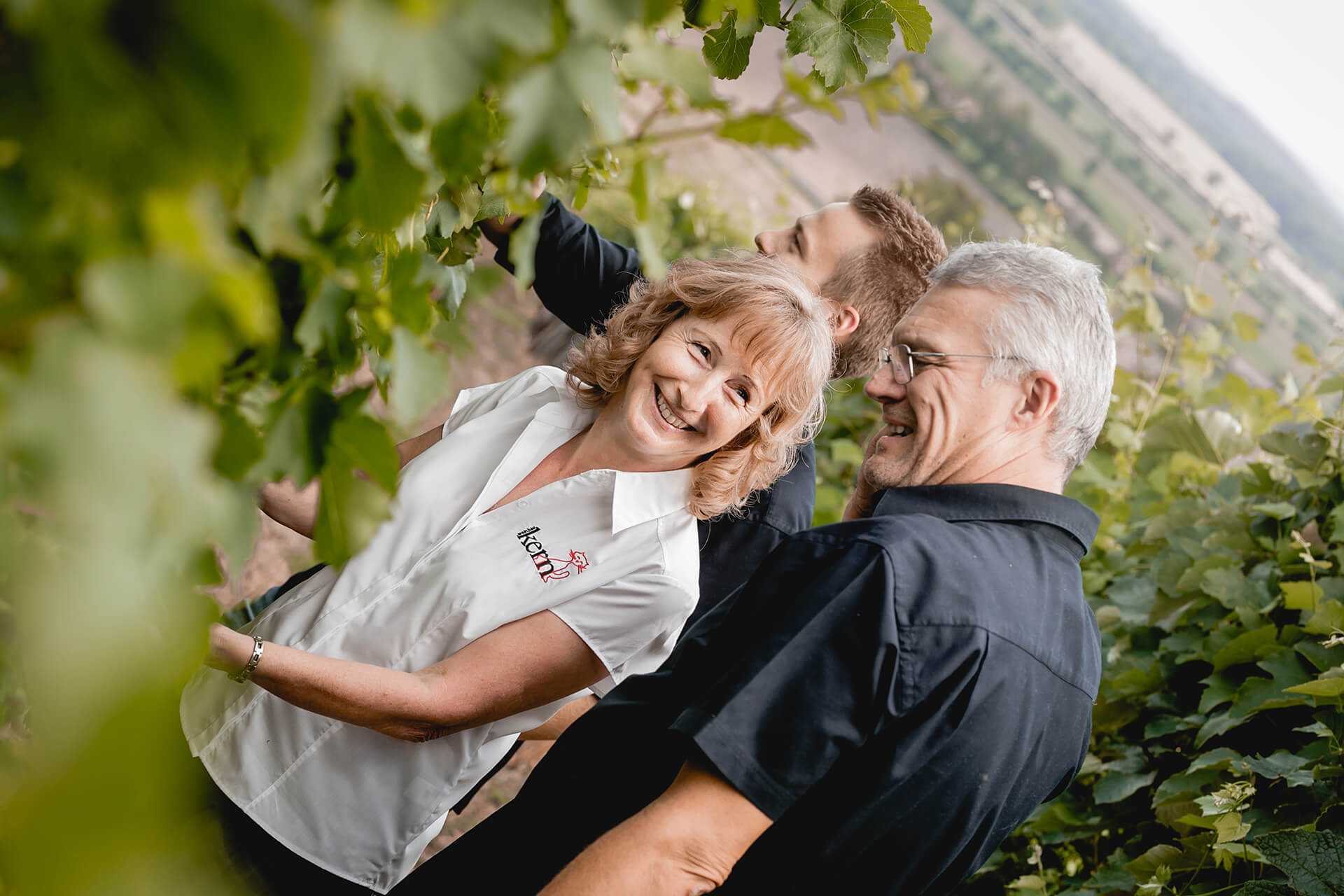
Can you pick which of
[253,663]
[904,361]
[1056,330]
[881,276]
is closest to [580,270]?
[881,276]

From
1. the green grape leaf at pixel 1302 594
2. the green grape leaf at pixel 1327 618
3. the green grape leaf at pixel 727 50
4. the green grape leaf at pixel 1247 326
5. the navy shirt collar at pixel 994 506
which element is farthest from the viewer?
the green grape leaf at pixel 1247 326

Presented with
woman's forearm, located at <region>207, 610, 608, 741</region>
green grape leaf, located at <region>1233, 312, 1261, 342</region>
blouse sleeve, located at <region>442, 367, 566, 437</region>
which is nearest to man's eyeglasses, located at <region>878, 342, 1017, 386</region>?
blouse sleeve, located at <region>442, 367, 566, 437</region>

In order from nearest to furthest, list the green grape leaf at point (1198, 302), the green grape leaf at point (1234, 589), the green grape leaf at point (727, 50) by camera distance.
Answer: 1. the green grape leaf at point (727, 50)
2. the green grape leaf at point (1234, 589)
3. the green grape leaf at point (1198, 302)

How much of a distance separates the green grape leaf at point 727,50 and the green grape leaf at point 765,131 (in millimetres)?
633

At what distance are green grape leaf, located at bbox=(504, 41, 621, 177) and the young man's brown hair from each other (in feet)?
7.61

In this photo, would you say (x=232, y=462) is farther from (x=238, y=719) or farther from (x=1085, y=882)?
(x=1085, y=882)

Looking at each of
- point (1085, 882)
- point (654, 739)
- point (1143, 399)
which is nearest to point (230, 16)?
point (654, 739)

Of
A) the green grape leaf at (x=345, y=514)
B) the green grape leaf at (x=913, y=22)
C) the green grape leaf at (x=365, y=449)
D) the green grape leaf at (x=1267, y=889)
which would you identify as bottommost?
the green grape leaf at (x=1267, y=889)

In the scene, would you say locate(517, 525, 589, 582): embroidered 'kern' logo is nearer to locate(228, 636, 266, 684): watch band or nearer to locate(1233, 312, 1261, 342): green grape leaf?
locate(228, 636, 266, 684): watch band

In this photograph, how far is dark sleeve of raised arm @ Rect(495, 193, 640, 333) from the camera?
2.86 m

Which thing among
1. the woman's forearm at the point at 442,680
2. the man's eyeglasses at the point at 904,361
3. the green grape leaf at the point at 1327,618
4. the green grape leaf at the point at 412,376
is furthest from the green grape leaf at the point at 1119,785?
the green grape leaf at the point at 412,376

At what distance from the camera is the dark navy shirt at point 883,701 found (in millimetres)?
1436

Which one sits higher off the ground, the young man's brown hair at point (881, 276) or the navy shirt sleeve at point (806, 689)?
the young man's brown hair at point (881, 276)

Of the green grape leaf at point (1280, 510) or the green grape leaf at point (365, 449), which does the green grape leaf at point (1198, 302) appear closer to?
the green grape leaf at point (1280, 510)
